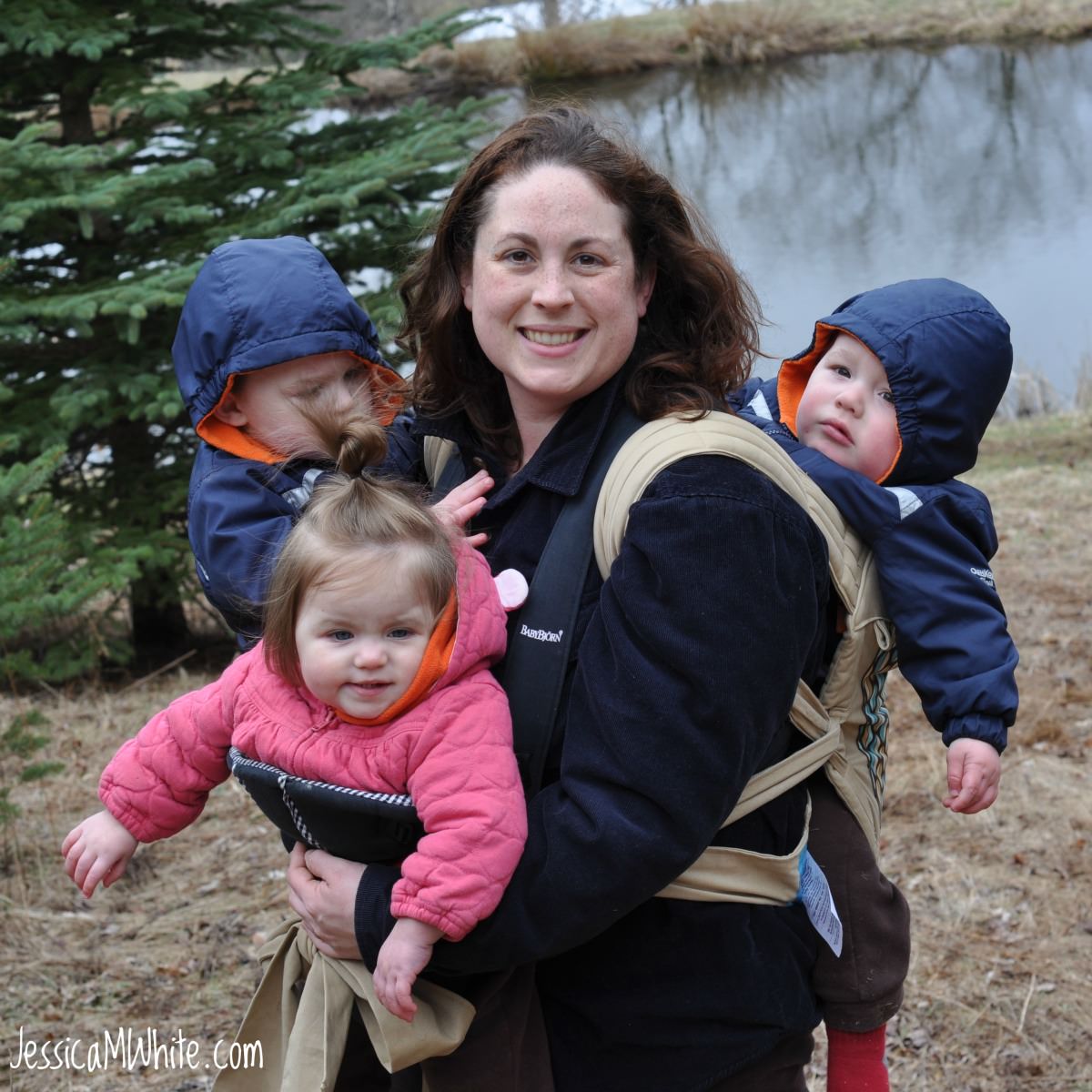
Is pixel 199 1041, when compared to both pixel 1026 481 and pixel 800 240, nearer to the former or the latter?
pixel 1026 481

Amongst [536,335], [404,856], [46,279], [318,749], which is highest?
[536,335]

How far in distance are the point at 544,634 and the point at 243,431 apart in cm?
86

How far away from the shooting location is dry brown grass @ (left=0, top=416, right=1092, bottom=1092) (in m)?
3.44

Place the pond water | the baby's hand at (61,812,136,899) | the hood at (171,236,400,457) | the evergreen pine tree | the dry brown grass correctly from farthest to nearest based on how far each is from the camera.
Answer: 1. the pond water
2. the evergreen pine tree
3. the dry brown grass
4. the hood at (171,236,400,457)
5. the baby's hand at (61,812,136,899)

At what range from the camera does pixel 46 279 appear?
6.23 meters

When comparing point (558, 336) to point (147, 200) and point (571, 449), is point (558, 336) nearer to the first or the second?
point (571, 449)

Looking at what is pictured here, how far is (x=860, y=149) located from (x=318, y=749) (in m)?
16.3

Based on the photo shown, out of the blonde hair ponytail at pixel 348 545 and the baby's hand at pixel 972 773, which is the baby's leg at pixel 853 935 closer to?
the baby's hand at pixel 972 773

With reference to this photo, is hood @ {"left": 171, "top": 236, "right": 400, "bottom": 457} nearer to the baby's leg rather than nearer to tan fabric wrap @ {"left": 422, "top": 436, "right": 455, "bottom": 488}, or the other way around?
tan fabric wrap @ {"left": 422, "top": 436, "right": 455, "bottom": 488}

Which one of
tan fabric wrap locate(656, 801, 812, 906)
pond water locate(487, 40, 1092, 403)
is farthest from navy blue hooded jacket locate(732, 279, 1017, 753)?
pond water locate(487, 40, 1092, 403)

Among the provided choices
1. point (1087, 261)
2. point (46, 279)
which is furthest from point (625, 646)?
point (1087, 261)

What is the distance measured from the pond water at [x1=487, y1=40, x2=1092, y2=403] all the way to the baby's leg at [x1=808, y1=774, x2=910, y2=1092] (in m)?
9.33

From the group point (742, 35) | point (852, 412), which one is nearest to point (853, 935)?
point (852, 412)

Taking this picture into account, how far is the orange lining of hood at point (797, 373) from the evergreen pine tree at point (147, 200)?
3.42m
